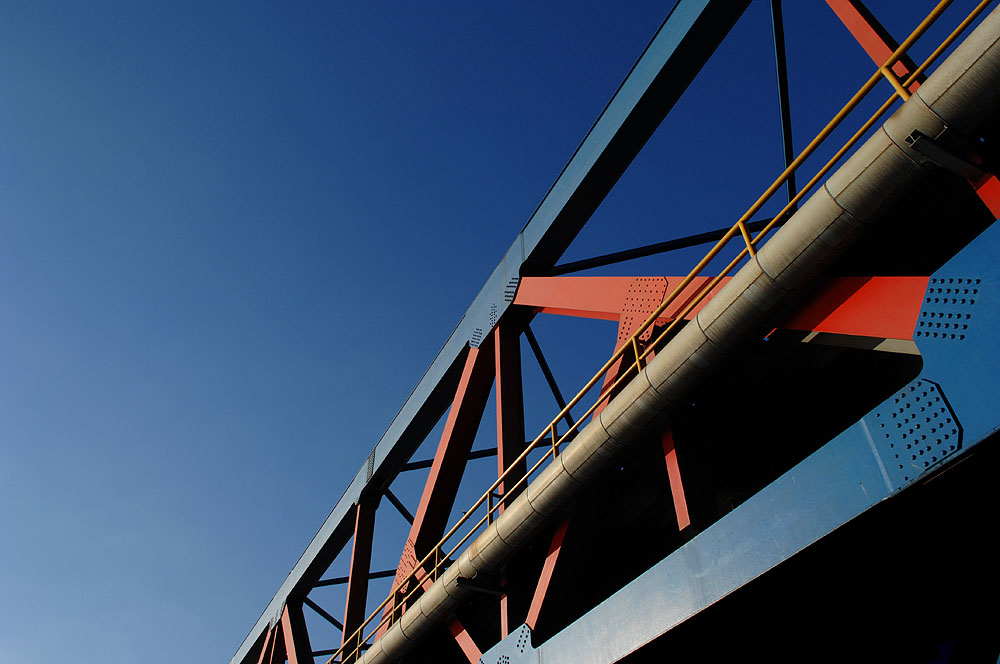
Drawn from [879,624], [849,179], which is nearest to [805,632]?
[879,624]

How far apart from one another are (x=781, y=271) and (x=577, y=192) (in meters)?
5.80

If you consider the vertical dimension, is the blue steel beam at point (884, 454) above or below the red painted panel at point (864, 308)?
below

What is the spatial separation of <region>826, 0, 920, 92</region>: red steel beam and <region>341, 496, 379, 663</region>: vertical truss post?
531 inches

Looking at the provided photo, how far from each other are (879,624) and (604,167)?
293 inches

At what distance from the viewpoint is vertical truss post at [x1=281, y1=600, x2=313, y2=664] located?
19408 millimetres

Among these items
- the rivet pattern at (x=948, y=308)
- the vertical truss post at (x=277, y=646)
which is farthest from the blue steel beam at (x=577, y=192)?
the vertical truss post at (x=277, y=646)

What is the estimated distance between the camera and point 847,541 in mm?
5562

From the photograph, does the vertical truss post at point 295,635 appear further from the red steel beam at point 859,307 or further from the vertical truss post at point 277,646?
the red steel beam at point 859,307

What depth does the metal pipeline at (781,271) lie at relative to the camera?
5.29m

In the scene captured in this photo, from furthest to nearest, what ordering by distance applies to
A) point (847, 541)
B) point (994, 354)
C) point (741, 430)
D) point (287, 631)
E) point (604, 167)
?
point (287, 631)
point (604, 167)
point (741, 430)
point (847, 541)
point (994, 354)

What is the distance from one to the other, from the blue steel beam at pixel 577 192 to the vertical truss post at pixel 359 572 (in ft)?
1.49

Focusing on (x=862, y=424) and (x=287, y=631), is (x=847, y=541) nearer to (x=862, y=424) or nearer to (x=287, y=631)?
(x=862, y=424)

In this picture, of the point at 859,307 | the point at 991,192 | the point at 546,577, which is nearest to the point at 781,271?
the point at 859,307

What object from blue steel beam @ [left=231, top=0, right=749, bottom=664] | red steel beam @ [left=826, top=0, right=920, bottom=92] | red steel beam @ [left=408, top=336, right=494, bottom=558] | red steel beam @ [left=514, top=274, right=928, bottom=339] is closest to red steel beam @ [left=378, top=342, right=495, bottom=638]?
red steel beam @ [left=408, top=336, right=494, bottom=558]
